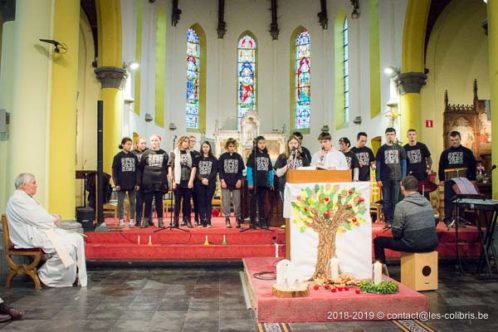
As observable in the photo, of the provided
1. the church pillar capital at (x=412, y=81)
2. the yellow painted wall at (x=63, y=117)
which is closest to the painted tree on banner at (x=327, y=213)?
the yellow painted wall at (x=63, y=117)

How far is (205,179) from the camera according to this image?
7.54 meters

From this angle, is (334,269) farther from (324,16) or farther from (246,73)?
(246,73)

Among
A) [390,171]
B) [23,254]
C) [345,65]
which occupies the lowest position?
[23,254]

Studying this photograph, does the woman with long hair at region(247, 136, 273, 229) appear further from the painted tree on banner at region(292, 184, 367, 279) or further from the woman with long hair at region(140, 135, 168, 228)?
the painted tree on banner at region(292, 184, 367, 279)

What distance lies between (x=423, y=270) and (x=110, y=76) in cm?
836

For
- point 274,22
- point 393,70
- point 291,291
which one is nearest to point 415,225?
point 291,291

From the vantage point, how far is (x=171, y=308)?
4.40 m

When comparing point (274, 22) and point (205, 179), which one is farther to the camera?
point (274, 22)

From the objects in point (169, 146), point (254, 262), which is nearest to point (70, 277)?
point (254, 262)

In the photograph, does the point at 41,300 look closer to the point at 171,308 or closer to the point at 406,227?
the point at 171,308

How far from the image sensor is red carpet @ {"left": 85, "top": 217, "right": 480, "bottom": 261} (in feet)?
21.9

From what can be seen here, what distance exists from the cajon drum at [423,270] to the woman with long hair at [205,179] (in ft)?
11.7

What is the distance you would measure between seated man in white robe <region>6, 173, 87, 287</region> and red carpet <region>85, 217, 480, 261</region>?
3.90ft

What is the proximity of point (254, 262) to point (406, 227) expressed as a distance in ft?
6.35
